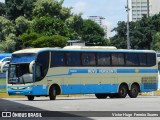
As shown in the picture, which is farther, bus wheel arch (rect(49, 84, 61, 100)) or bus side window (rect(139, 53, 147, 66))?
bus side window (rect(139, 53, 147, 66))

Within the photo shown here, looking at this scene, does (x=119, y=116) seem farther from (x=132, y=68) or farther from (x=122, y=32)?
(x=122, y=32)

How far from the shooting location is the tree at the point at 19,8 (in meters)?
102

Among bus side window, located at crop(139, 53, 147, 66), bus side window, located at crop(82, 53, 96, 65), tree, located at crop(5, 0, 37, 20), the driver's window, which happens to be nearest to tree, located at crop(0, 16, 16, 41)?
tree, located at crop(5, 0, 37, 20)

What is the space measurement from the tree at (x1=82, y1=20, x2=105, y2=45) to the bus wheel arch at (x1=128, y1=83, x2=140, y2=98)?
93.3 meters

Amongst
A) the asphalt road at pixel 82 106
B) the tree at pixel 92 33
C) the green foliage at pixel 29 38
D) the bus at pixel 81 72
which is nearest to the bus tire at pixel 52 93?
the bus at pixel 81 72

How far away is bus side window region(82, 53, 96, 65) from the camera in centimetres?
3656

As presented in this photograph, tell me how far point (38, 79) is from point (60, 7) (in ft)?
203

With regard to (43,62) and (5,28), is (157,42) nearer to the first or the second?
(5,28)

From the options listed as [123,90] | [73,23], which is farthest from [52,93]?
[73,23]

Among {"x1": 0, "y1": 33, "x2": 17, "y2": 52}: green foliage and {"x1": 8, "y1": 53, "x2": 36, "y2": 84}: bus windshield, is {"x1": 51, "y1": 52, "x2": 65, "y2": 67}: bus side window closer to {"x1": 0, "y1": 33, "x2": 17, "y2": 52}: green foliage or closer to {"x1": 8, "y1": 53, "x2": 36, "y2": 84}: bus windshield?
{"x1": 8, "y1": 53, "x2": 36, "y2": 84}: bus windshield

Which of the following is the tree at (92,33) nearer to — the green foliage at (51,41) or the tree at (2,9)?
the tree at (2,9)

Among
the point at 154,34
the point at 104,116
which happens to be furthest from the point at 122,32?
the point at 104,116

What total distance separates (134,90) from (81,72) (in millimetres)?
4554

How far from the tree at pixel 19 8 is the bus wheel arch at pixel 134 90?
6308 cm
